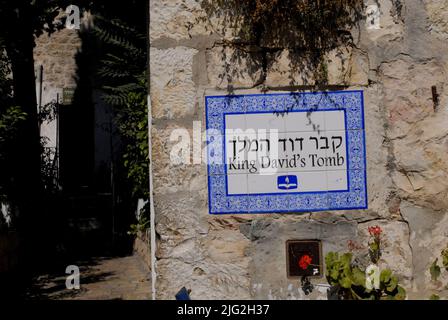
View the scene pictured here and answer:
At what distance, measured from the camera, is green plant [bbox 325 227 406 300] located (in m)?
2.54

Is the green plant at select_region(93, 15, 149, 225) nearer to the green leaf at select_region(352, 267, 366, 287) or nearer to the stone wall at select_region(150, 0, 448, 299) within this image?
the stone wall at select_region(150, 0, 448, 299)

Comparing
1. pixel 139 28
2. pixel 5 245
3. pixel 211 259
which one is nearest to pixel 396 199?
pixel 211 259

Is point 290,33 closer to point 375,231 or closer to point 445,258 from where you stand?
point 375,231

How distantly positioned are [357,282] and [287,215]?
45 cm

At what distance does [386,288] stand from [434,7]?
1388 millimetres

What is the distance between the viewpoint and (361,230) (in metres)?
2.71

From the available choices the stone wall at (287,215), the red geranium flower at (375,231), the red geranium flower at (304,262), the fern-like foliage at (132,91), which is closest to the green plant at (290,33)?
the stone wall at (287,215)

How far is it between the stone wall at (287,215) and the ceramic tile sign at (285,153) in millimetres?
53

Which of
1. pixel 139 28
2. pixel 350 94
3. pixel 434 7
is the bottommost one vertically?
pixel 350 94

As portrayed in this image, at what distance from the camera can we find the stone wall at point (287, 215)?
2.69 metres

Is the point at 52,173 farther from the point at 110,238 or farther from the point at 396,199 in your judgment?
the point at 396,199

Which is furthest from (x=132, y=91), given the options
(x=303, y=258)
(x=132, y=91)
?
(x=303, y=258)

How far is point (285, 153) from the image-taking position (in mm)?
2701

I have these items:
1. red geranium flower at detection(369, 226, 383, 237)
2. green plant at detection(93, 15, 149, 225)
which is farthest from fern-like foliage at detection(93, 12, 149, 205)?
red geranium flower at detection(369, 226, 383, 237)
